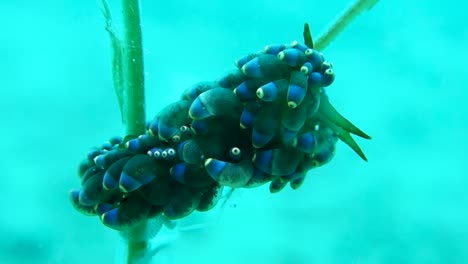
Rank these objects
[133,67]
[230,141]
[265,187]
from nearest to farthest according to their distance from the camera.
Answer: [230,141] → [133,67] → [265,187]

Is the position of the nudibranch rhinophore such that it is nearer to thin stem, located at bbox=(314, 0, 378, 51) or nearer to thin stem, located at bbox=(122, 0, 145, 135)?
thin stem, located at bbox=(122, 0, 145, 135)

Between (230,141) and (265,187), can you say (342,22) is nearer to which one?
(230,141)

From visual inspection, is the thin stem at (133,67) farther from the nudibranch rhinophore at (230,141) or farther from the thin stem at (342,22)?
the thin stem at (342,22)

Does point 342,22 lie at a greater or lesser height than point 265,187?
greater

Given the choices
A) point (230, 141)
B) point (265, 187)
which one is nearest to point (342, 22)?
point (230, 141)

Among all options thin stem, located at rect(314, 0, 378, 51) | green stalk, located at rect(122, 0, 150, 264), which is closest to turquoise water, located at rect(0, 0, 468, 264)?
green stalk, located at rect(122, 0, 150, 264)

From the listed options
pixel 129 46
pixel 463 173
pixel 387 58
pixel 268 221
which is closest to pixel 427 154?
pixel 463 173

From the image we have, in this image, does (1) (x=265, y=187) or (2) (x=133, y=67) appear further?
(1) (x=265, y=187)

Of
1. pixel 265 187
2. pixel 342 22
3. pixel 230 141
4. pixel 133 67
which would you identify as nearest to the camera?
pixel 230 141
